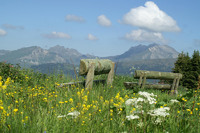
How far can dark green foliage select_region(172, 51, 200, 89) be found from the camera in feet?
53.2

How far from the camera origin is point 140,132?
11.0ft

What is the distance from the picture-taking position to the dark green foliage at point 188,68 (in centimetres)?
1620

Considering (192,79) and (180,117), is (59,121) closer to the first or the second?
(180,117)

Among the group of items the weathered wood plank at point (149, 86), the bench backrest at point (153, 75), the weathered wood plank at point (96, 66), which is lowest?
the weathered wood plank at point (149, 86)

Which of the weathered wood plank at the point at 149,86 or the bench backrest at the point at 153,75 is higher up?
the bench backrest at the point at 153,75

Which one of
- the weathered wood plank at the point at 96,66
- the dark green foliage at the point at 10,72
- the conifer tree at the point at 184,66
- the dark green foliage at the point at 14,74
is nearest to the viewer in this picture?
the weathered wood plank at the point at 96,66

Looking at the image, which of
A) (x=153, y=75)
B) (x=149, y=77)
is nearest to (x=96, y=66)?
(x=149, y=77)

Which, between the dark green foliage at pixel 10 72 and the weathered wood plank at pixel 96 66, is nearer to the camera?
the weathered wood plank at pixel 96 66

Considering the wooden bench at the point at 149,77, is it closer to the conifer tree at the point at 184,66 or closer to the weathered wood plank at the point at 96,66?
the weathered wood plank at the point at 96,66

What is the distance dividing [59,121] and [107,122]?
2.48ft

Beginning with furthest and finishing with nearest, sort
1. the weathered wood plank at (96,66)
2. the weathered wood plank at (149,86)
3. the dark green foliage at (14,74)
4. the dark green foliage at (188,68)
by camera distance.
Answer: the dark green foliage at (188,68), the weathered wood plank at (149,86), the dark green foliage at (14,74), the weathered wood plank at (96,66)

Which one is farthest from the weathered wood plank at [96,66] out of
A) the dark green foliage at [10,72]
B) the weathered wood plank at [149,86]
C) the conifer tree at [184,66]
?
the conifer tree at [184,66]

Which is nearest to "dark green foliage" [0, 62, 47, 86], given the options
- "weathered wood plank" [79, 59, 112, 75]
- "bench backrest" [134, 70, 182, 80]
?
"weathered wood plank" [79, 59, 112, 75]

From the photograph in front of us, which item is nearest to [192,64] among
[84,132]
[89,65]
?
[89,65]
